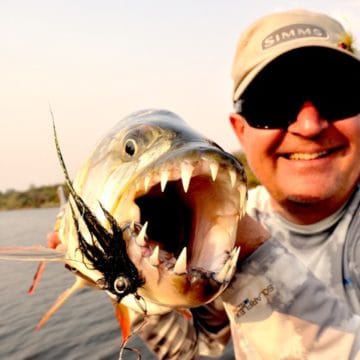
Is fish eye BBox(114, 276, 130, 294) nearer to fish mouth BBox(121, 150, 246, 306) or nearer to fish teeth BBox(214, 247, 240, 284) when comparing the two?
fish mouth BBox(121, 150, 246, 306)

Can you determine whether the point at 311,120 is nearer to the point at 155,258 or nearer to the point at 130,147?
the point at 130,147

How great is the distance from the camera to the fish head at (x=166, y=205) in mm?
1202

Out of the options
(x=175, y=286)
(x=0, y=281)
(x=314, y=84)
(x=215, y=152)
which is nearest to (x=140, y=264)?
(x=175, y=286)


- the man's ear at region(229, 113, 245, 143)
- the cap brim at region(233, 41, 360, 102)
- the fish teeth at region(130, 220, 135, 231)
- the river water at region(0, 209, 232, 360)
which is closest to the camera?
the fish teeth at region(130, 220, 135, 231)

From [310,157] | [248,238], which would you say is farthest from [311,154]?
[248,238]

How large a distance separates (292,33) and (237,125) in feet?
2.03

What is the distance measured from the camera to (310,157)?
244 cm

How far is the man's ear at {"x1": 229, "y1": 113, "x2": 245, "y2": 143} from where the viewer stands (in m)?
2.74

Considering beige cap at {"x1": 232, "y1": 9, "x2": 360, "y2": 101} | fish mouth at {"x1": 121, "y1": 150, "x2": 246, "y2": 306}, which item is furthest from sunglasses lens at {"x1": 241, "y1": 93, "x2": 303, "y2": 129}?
fish mouth at {"x1": 121, "y1": 150, "x2": 246, "y2": 306}

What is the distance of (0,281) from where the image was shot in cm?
1286

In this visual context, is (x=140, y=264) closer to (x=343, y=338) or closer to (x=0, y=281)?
(x=343, y=338)

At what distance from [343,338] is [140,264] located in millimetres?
835

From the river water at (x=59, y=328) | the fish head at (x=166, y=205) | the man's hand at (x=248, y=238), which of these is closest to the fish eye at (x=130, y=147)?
the fish head at (x=166, y=205)

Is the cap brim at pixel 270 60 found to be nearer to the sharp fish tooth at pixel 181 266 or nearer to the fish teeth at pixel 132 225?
the fish teeth at pixel 132 225
